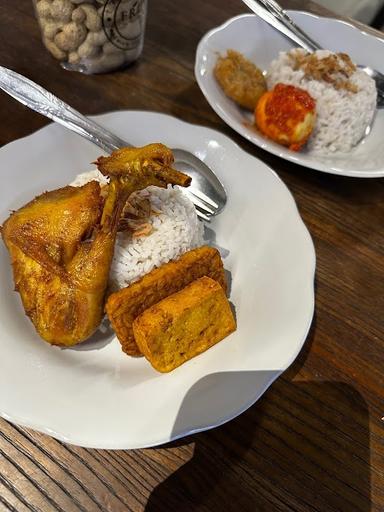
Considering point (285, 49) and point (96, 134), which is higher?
point (285, 49)

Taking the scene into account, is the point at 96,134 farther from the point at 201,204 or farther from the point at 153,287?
the point at 153,287

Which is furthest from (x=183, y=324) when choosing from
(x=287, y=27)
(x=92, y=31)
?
(x=287, y=27)

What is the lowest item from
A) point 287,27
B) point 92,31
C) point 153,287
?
point 153,287

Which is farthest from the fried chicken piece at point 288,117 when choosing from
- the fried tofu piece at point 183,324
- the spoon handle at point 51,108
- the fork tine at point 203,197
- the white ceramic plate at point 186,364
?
the fried tofu piece at point 183,324

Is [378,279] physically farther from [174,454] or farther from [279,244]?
[174,454]

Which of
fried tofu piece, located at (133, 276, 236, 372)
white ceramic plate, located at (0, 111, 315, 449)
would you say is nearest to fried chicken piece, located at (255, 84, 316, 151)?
white ceramic plate, located at (0, 111, 315, 449)

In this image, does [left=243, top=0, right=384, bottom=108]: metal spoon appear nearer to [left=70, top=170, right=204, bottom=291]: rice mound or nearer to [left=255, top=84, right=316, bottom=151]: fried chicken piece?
[left=255, top=84, right=316, bottom=151]: fried chicken piece

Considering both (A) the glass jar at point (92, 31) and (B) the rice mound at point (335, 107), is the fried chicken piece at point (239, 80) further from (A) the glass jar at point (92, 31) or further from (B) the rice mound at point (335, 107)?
(A) the glass jar at point (92, 31)
